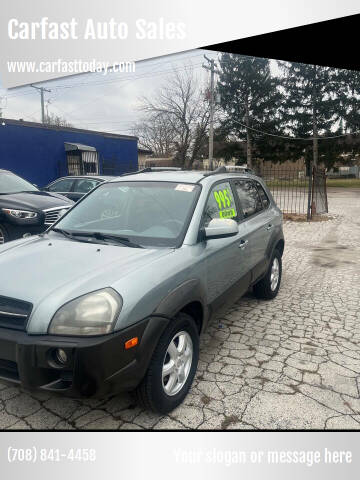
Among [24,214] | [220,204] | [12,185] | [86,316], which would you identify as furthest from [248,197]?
[12,185]

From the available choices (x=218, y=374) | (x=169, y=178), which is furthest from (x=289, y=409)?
(x=169, y=178)

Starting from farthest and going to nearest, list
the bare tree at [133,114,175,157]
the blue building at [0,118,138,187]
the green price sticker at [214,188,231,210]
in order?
the bare tree at [133,114,175,157]
the blue building at [0,118,138,187]
the green price sticker at [214,188,231,210]

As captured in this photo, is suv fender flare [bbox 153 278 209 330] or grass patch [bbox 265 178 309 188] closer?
suv fender flare [bbox 153 278 209 330]

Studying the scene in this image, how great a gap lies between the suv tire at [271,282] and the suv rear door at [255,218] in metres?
0.34

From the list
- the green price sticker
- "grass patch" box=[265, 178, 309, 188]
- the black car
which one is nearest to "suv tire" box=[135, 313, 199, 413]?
the green price sticker

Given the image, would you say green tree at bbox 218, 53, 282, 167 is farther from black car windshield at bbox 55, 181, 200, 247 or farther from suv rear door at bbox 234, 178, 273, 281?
black car windshield at bbox 55, 181, 200, 247

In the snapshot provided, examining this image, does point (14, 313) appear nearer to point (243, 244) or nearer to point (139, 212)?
point (139, 212)

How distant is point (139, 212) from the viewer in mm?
3287

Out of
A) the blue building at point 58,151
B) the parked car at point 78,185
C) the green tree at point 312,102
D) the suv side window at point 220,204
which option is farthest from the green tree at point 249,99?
the suv side window at point 220,204

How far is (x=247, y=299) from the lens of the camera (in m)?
5.00

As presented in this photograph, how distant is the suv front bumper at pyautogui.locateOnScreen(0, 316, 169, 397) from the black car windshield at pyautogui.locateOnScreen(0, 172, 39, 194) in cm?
600

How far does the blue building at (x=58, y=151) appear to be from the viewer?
1627 centimetres

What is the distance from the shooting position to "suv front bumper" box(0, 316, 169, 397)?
80.2 inches

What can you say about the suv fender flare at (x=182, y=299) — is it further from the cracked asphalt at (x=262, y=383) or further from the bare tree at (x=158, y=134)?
the bare tree at (x=158, y=134)
